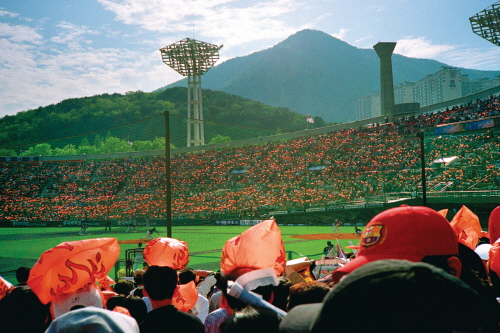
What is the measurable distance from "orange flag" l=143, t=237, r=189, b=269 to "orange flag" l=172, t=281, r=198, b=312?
0.34 m

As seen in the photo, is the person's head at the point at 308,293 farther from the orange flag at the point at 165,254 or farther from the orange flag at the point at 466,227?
the orange flag at the point at 466,227

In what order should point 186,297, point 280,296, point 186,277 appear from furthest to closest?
1. point 186,277
2. point 186,297
3. point 280,296

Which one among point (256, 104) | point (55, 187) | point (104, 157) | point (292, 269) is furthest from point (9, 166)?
point (256, 104)

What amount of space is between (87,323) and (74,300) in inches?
106

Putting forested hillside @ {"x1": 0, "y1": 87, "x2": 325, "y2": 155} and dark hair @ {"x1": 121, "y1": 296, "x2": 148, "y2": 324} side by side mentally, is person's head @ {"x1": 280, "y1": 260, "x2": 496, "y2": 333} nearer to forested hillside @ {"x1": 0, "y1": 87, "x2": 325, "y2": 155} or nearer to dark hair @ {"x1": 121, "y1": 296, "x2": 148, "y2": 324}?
dark hair @ {"x1": 121, "y1": 296, "x2": 148, "y2": 324}

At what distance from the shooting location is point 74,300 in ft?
12.0

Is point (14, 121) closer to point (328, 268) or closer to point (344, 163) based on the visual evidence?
point (344, 163)

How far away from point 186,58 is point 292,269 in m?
49.4

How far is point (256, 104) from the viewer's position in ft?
352

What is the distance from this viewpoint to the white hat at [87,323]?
127cm

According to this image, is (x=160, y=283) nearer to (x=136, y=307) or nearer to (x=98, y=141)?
(x=136, y=307)

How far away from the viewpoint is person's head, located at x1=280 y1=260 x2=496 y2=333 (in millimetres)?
897

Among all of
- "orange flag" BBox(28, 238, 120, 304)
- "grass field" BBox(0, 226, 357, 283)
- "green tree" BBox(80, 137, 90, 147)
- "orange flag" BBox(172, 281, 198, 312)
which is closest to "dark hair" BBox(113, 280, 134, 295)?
"orange flag" BBox(172, 281, 198, 312)

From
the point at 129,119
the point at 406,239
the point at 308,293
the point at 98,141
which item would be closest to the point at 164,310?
the point at 308,293
